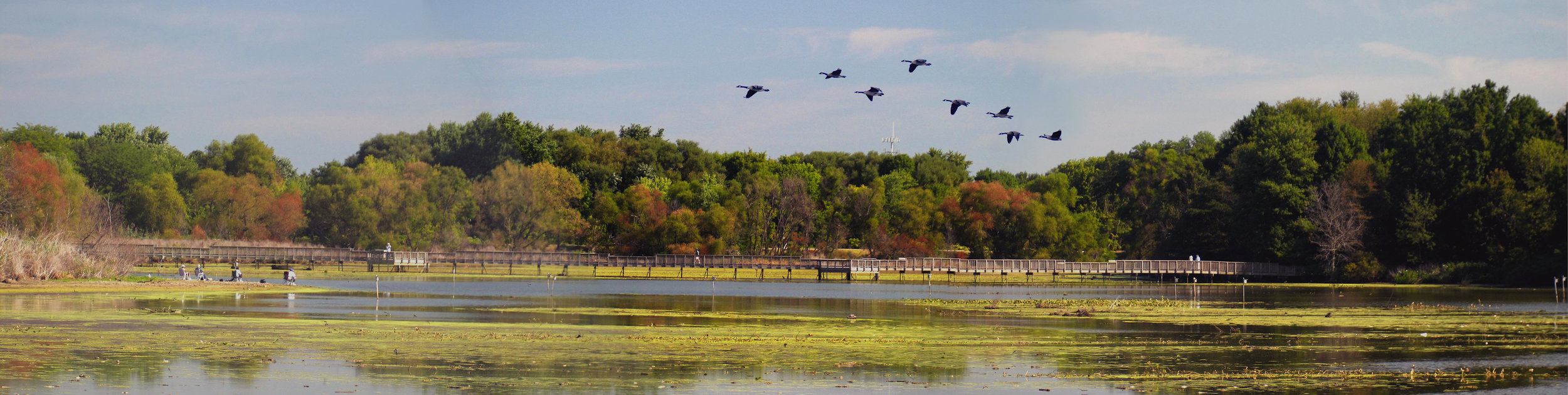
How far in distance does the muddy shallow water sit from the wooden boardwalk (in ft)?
129

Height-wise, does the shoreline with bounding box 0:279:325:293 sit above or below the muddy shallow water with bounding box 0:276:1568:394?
above

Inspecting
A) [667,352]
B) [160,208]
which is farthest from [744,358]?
[160,208]

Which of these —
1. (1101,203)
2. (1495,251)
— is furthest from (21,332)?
(1101,203)

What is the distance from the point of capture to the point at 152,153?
5281 inches

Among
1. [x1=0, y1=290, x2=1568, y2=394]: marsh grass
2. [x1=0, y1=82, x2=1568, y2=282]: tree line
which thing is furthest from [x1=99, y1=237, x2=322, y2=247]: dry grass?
[x1=0, y1=290, x2=1568, y2=394]: marsh grass

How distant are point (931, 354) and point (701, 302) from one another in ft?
84.4

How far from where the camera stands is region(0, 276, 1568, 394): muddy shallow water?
2109cm

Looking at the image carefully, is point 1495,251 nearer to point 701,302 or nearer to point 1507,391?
point 701,302

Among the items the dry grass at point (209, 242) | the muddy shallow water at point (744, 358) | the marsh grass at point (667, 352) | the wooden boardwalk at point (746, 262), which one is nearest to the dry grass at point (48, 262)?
the muddy shallow water at point (744, 358)

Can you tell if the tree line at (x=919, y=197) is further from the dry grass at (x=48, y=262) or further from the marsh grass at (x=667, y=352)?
the marsh grass at (x=667, y=352)

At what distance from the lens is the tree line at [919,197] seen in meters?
81.1

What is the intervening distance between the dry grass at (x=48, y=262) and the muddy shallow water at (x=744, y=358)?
6893 mm

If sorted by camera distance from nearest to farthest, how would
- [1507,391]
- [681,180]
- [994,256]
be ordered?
1. [1507,391]
2. [994,256]
3. [681,180]

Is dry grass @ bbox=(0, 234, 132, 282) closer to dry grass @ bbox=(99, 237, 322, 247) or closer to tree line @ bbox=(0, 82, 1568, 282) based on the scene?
tree line @ bbox=(0, 82, 1568, 282)
